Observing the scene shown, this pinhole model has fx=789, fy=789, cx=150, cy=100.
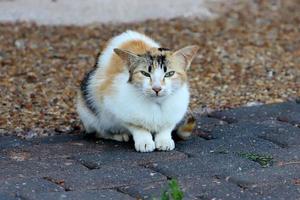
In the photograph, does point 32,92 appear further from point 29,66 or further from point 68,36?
point 68,36

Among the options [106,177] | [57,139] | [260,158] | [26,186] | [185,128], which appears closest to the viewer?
[26,186]

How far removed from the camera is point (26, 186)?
386 centimetres

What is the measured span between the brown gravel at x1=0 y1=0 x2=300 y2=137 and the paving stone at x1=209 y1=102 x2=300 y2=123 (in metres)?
0.17

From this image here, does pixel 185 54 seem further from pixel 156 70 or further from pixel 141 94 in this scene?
pixel 141 94

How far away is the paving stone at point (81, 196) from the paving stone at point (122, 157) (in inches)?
18.6

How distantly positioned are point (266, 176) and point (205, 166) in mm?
345

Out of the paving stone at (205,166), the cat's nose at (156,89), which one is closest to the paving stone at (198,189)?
the paving stone at (205,166)

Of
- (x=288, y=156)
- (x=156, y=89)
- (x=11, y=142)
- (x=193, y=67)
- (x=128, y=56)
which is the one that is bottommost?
(x=11, y=142)

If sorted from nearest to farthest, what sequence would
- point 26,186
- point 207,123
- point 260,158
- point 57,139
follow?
1. point 26,186
2. point 260,158
3. point 57,139
4. point 207,123

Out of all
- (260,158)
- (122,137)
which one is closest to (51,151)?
(122,137)

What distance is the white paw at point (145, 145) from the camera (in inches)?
178

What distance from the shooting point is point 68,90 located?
230 inches

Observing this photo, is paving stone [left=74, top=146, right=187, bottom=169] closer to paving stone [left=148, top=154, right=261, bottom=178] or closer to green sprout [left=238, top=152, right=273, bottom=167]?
paving stone [left=148, top=154, right=261, bottom=178]

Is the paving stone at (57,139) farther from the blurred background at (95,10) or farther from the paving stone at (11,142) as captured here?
the blurred background at (95,10)
